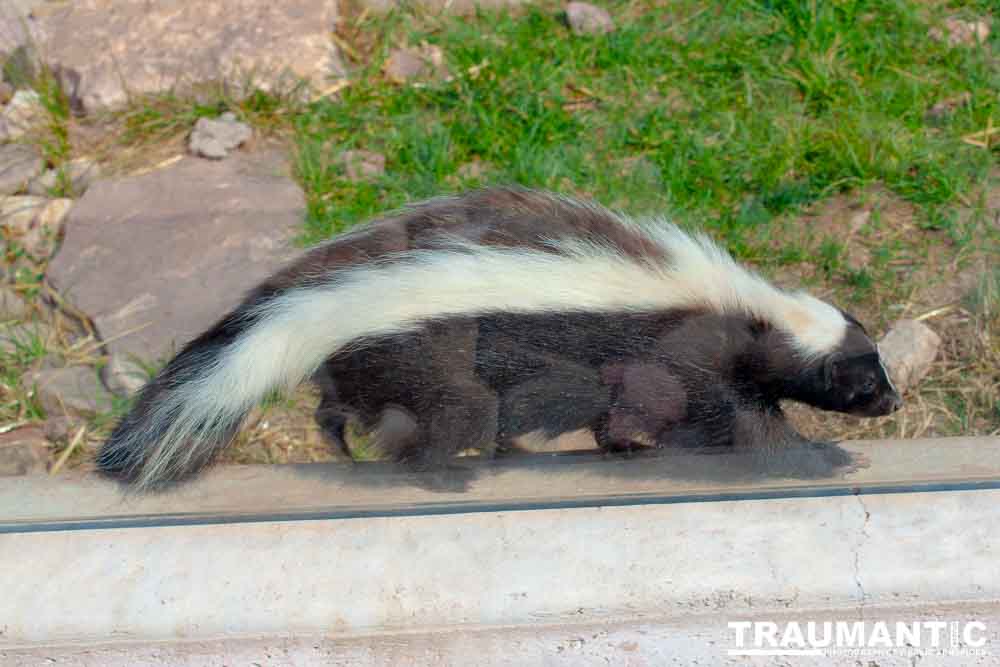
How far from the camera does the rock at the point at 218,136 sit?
3.39 m

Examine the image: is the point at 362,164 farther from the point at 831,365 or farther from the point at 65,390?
the point at 831,365

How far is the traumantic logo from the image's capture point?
2.40m

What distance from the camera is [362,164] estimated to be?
3316mm

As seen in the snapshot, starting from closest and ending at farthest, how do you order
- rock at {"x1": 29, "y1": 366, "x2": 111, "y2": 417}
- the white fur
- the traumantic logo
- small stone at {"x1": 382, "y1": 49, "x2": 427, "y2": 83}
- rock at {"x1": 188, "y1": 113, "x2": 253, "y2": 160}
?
the traumantic logo < the white fur < rock at {"x1": 29, "y1": 366, "x2": 111, "y2": 417} < rock at {"x1": 188, "y1": 113, "x2": 253, "y2": 160} < small stone at {"x1": 382, "y1": 49, "x2": 427, "y2": 83}

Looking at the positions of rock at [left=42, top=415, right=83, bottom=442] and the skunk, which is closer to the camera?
the skunk

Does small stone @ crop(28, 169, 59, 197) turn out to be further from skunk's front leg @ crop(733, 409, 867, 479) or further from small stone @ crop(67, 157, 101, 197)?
skunk's front leg @ crop(733, 409, 867, 479)

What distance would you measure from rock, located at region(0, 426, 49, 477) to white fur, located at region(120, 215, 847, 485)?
0.33m

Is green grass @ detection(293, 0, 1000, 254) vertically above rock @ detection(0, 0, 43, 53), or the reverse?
rock @ detection(0, 0, 43, 53)

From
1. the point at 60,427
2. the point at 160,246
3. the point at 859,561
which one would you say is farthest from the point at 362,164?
the point at 859,561

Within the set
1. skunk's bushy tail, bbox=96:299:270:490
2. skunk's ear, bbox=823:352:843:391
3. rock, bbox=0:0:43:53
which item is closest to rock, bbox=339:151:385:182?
skunk's bushy tail, bbox=96:299:270:490

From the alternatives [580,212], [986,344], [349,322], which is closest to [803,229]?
[986,344]

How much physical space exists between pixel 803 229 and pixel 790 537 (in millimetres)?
1084

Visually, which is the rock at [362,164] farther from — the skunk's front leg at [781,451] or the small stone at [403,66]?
the skunk's front leg at [781,451]

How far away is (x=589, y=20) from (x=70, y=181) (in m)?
1.72
